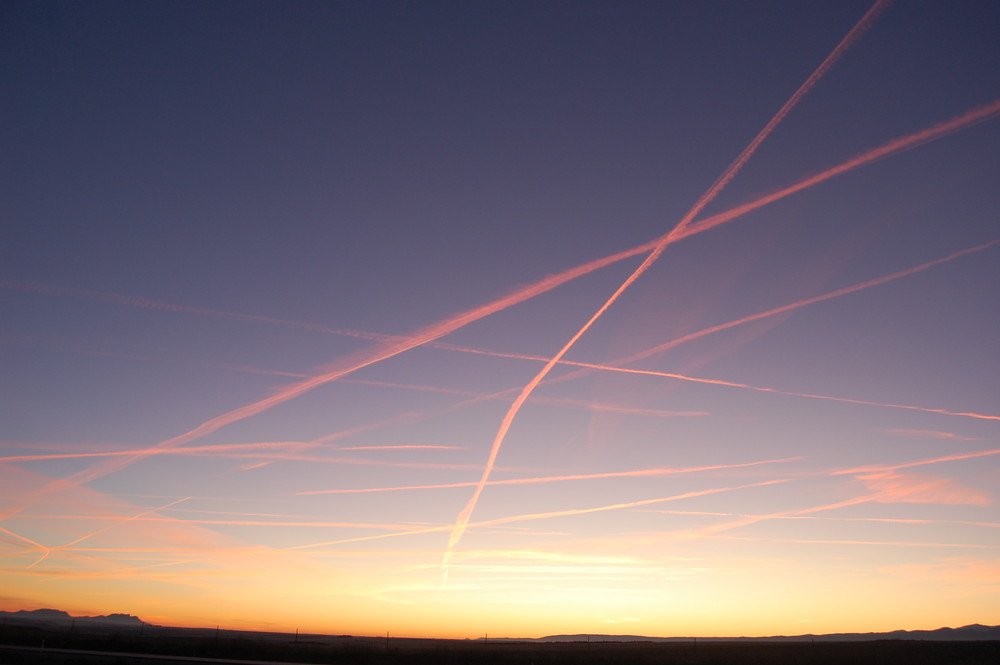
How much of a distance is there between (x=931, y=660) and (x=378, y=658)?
1842 inches

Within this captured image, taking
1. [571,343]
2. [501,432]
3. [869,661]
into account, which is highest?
[571,343]

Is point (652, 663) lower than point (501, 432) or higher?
lower

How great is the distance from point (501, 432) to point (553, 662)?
18032mm

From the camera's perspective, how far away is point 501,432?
5406 centimetres

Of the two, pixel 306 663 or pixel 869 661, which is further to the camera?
pixel 869 661

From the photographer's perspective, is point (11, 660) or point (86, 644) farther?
point (86, 644)

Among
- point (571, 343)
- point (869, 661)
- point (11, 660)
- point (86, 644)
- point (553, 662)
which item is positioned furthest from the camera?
point (869, 661)

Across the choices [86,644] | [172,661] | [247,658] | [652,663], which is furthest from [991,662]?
[86,644]

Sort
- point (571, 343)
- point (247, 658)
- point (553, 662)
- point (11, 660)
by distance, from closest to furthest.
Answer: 1. point (11, 660)
2. point (571, 343)
3. point (247, 658)
4. point (553, 662)

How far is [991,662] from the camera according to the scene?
171ft

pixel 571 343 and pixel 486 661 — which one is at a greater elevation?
pixel 571 343

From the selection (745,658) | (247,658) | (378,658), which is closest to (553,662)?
(378,658)

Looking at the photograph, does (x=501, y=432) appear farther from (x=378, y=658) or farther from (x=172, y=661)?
(x=172, y=661)

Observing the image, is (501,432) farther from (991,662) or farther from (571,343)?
(991,662)
